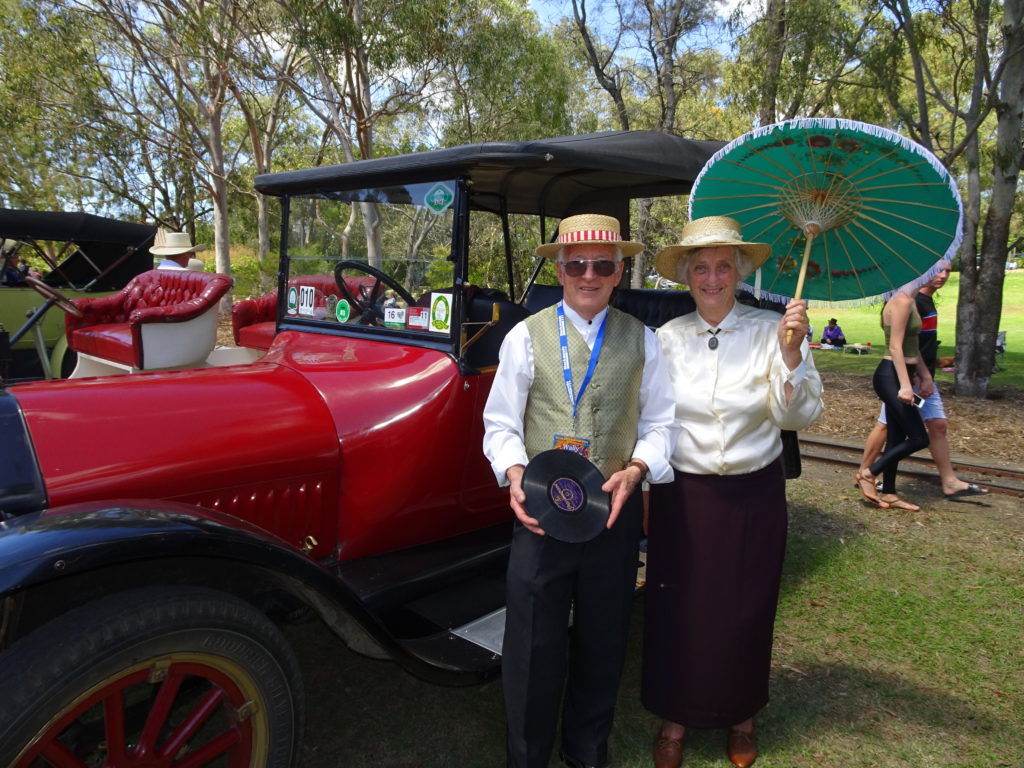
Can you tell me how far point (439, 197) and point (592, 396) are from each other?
111cm

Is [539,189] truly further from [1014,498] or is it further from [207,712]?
[1014,498]

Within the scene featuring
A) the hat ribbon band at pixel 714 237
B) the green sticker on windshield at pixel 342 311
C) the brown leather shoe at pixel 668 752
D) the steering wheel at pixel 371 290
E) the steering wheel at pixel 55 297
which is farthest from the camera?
the steering wheel at pixel 55 297

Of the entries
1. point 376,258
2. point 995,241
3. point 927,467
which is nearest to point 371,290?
point 376,258

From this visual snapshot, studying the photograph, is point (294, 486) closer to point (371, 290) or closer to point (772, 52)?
point (371, 290)

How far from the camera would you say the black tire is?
1.45 metres

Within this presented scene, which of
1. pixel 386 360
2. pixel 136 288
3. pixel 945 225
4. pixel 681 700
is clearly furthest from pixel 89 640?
pixel 136 288

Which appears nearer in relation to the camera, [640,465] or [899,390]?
[640,465]

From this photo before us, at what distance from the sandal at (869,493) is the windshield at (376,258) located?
139 inches

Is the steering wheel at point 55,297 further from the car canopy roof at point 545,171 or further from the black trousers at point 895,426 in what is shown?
the black trousers at point 895,426

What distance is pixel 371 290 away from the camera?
10.1 feet

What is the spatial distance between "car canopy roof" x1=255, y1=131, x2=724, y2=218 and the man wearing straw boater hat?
18.6 inches

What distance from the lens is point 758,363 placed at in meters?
2.16

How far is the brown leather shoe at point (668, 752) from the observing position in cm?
232

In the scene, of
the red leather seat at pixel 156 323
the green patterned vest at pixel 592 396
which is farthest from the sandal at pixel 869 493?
the red leather seat at pixel 156 323
